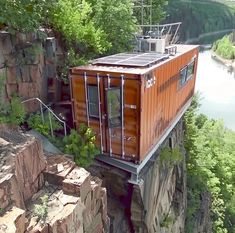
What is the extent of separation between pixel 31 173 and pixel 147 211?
451 centimetres

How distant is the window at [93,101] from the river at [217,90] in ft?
77.1

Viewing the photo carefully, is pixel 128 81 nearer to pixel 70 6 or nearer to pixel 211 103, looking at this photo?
pixel 70 6

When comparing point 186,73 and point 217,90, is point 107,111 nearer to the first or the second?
point 186,73

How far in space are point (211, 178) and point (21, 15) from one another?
13.9 meters

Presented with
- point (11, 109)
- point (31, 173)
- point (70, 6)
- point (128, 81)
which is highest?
point (70, 6)

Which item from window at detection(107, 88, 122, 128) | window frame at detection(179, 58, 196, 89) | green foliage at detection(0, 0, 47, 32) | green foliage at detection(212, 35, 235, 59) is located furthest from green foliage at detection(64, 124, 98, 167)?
green foliage at detection(212, 35, 235, 59)

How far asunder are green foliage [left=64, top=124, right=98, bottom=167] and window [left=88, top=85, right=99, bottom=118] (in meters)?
0.48

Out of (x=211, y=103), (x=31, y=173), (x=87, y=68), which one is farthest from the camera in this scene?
(x=211, y=103)

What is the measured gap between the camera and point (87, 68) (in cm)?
956

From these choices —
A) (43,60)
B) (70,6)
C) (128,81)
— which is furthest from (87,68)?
(70,6)

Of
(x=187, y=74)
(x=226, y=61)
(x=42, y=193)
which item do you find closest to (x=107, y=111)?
(x=42, y=193)

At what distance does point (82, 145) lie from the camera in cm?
977

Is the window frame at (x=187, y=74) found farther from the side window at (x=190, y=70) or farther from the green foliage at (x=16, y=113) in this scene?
the green foliage at (x=16, y=113)

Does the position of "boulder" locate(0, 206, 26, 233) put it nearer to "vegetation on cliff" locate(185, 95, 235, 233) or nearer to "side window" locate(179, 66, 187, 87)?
"side window" locate(179, 66, 187, 87)
